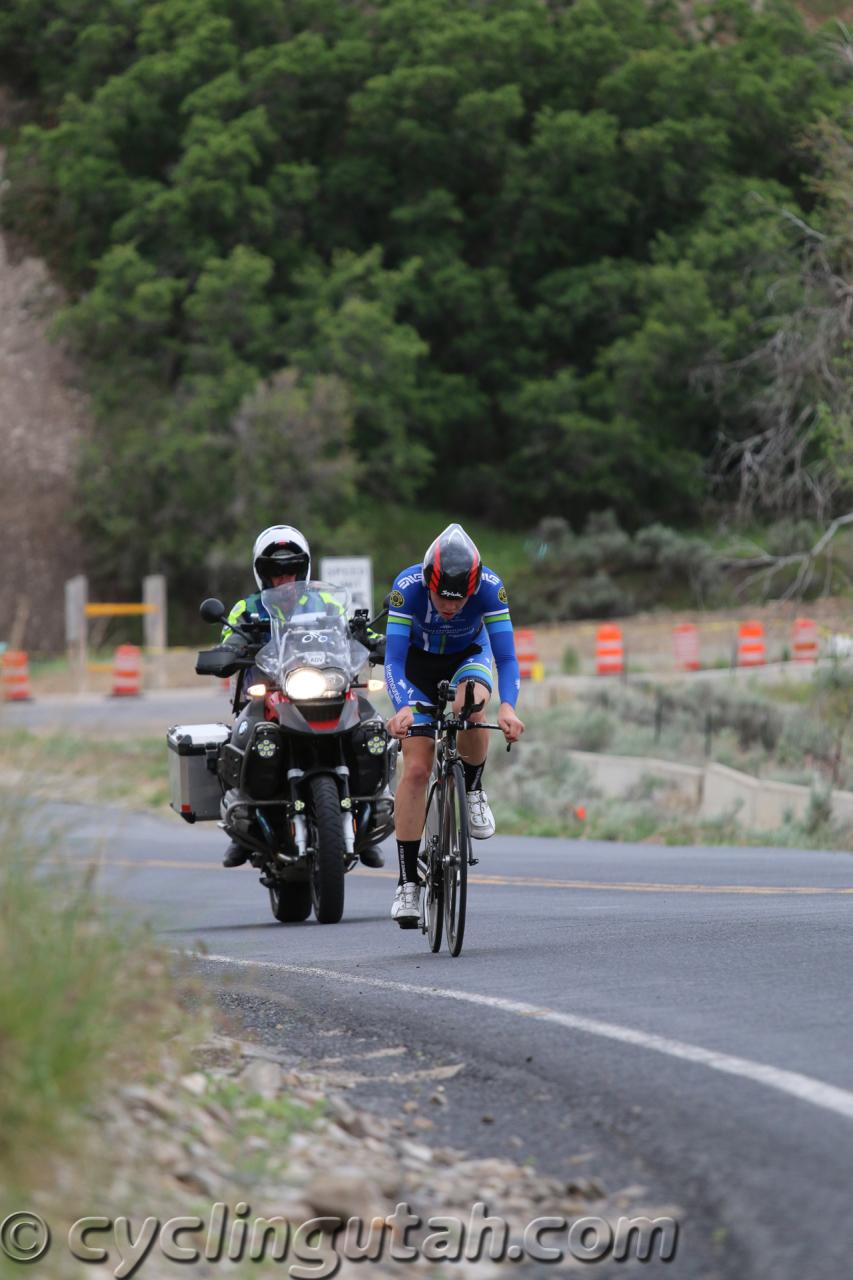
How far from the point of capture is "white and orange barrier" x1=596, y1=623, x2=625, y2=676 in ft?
124

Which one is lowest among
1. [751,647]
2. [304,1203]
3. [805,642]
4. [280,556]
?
[304,1203]

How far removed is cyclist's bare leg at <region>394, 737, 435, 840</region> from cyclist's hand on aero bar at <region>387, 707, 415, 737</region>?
0.19 metres

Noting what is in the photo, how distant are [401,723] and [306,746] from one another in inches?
88.7

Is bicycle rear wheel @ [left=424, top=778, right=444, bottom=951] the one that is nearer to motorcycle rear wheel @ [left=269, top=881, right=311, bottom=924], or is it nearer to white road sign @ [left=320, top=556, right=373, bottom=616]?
motorcycle rear wheel @ [left=269, top=881, right=311, bottom=924]

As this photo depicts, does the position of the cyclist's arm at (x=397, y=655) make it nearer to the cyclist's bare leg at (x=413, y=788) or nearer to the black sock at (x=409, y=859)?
the cyclist's bare leg at (x=413, y=788)

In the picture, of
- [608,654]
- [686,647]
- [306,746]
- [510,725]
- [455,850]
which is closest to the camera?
[455,850]

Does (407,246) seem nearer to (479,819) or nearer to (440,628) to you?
(440,628)

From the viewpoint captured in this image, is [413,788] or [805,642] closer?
[413,788]

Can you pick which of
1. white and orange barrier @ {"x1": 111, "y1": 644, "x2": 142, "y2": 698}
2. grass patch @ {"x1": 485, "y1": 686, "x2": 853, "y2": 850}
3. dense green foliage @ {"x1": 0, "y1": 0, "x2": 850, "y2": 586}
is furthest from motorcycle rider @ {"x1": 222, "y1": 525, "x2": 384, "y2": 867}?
dense green foliage @ {"x1": 0, "y1": 0, "x2": 850, "y2": 586}

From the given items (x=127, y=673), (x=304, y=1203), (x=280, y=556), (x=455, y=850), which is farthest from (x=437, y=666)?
(x=127, y=673)

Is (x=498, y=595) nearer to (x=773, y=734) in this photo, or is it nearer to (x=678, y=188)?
(x=773, y=734)

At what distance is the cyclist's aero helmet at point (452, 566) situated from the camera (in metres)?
9.48

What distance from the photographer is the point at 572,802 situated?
23.9m

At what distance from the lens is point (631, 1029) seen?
734 cm
